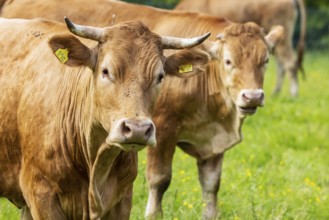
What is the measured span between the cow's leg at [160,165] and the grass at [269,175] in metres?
0.12

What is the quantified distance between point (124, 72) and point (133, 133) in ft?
1.55

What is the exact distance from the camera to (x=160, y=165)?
7.78m

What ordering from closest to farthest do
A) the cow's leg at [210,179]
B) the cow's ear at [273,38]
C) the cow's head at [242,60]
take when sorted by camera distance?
the cow's head at [242,60], the cow's leg at [210,179], the cow's ear at [273,38]

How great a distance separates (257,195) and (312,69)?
14300 millimetres

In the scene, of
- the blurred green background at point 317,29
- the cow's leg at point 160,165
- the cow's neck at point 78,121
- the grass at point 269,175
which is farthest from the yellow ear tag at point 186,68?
the blurred green background at point 317,29

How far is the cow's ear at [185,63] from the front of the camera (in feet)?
17.9

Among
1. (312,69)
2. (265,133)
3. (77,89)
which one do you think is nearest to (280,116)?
(265,133)

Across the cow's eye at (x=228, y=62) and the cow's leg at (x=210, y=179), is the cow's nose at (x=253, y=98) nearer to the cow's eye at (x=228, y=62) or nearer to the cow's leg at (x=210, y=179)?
the cow's eye at (x=228, y=62)

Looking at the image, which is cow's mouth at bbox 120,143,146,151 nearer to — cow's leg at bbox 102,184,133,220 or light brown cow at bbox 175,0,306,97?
cow's leg at bbox 102,184,133,220

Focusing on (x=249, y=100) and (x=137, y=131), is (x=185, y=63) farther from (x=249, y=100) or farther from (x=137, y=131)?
(x=249, y=100)

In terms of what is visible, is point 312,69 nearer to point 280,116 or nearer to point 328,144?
point 280,116

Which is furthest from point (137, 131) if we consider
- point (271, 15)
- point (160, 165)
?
point (271, 15)

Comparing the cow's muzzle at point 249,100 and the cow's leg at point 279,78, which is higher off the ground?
the cow's muzzle at point 249,100

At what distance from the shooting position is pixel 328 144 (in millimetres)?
11078
